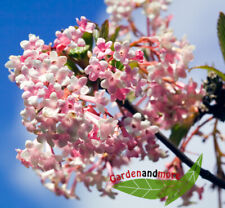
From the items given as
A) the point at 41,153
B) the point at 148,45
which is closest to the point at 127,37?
the point at 148,45

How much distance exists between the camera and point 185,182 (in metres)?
1.73

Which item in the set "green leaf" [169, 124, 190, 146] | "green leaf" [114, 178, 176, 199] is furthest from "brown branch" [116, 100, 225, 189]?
"green leaf" [169, 124, 190, 146]

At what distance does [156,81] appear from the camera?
4.26ft

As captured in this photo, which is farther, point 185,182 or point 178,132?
point 178,132

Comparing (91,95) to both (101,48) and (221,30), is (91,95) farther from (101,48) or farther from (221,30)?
(221,30)

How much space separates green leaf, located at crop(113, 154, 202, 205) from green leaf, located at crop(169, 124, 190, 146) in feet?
1.09

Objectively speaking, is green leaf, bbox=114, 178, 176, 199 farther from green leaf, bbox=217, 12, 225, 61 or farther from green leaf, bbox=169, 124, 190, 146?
green leaf, bbox=217, 12, 225, 61

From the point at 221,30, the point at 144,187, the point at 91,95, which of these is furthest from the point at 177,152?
the point at 221,30

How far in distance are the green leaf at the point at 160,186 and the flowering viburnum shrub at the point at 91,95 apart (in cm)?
19

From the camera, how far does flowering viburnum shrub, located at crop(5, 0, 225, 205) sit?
1012mm

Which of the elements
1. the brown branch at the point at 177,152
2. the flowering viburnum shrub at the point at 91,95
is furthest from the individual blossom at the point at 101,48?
the brown branch at the point at 177,152

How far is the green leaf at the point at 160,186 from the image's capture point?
4.99 ft

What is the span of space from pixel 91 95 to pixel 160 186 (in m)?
0.67

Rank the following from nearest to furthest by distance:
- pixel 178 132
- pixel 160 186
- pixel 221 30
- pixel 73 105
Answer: pixel 73 105
pixel 160 186
pixel 221 30
pixel 178 132
